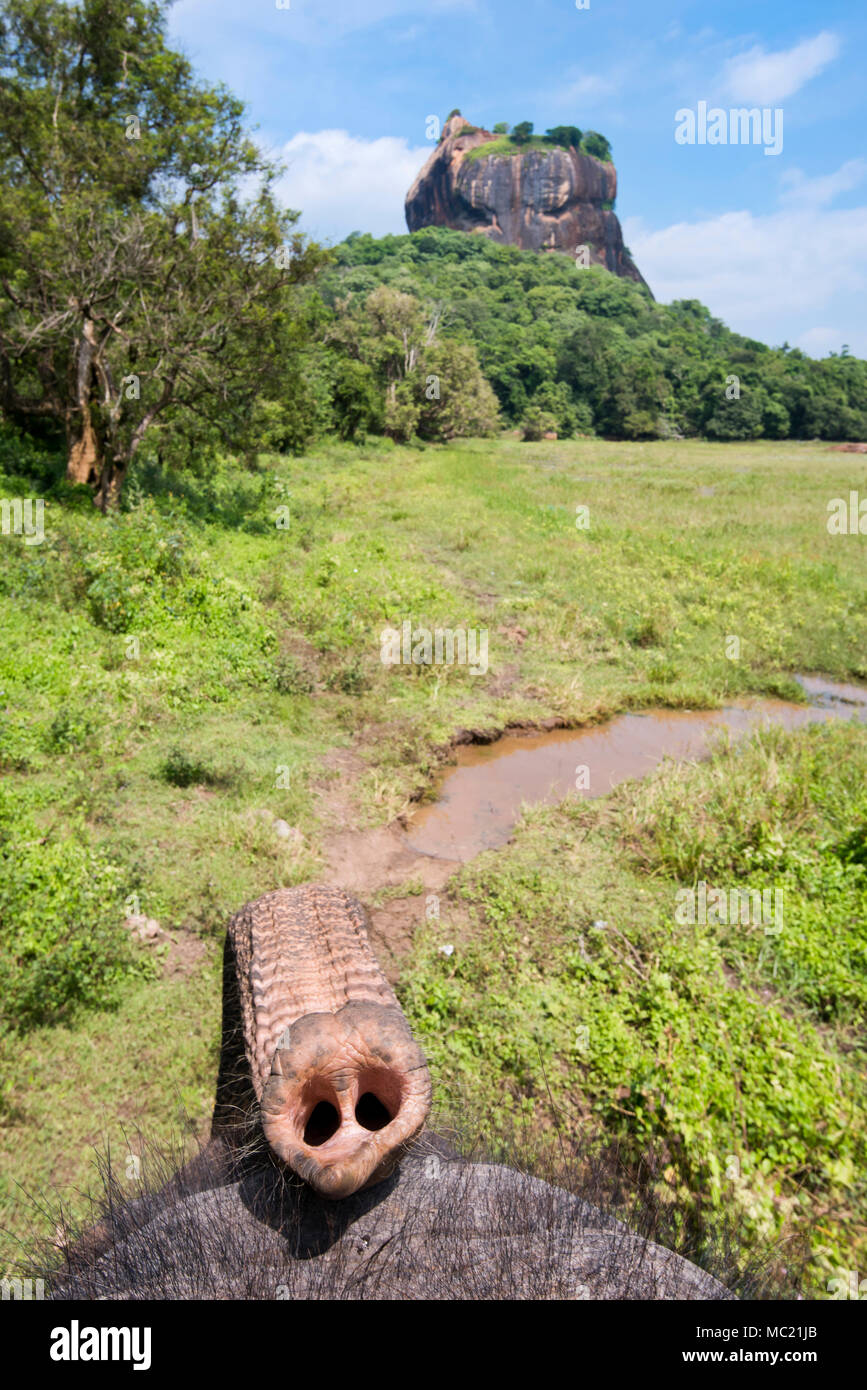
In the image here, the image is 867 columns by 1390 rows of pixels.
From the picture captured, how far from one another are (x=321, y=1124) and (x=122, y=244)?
12918mm

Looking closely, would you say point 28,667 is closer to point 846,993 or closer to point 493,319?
point 846,993

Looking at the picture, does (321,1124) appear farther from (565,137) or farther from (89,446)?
(565,137)

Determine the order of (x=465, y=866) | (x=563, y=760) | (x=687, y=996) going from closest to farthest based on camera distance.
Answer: (x=687, y=996) < (x=465, y=866) < (x=563, y=760)

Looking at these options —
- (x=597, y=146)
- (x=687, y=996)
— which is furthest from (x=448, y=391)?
(x=597, y=146)

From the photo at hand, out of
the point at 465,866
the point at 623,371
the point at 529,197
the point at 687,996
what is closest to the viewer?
the point at 687,996

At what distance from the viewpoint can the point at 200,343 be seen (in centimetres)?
1327

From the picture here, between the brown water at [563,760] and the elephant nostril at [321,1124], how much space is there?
3532mm

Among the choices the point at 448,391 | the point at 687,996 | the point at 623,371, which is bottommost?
the point at 687,996

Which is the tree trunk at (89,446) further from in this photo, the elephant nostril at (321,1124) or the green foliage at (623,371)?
the green foliage at (623,371)

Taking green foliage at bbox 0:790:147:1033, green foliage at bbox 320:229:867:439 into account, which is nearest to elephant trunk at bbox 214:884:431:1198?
green foliage at bbox 0:790:147:1033

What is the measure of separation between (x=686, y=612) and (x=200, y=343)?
32.0 feet

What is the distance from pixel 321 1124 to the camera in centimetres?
309

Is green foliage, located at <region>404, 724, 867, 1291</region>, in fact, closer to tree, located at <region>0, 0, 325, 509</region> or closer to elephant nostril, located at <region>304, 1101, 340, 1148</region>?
elephant nostril, located at <region>304, 1101, 340, 1148</region>
